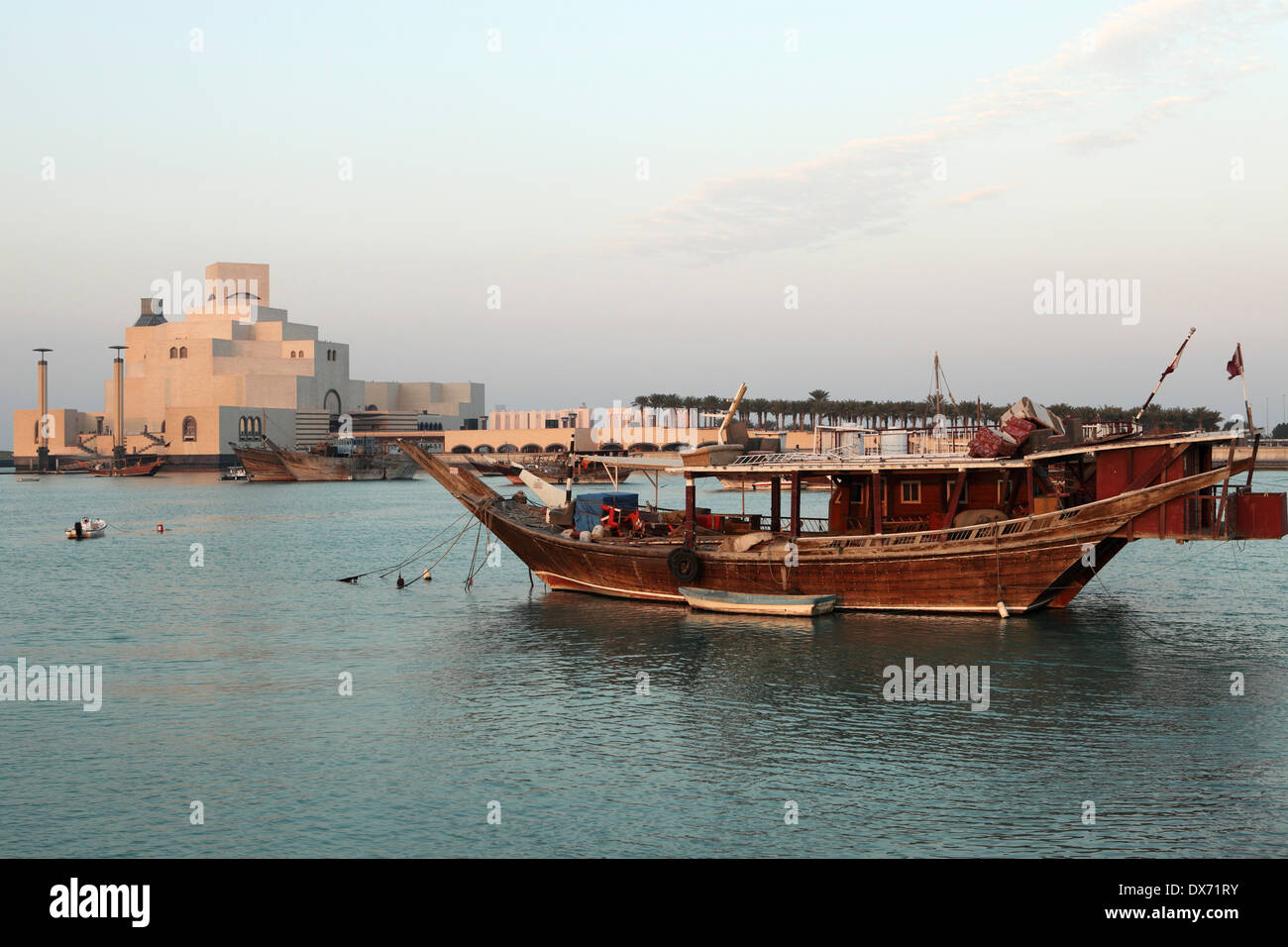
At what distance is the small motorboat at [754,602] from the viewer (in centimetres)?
3578

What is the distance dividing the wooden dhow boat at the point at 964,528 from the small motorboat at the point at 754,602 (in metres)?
0.39

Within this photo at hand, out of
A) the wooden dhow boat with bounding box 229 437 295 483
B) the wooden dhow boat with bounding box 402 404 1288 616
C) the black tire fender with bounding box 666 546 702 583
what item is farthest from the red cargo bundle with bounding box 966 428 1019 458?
the wooden dhow boat with bounding box 229 437 295 483

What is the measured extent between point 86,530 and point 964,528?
70.5 m

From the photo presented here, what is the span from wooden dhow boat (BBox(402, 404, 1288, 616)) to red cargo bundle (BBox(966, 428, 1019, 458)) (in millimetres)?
256

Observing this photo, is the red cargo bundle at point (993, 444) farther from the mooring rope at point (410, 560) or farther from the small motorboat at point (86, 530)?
the small motorboat at point (86, 530)

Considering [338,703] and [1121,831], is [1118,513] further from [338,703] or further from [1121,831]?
[338,703]

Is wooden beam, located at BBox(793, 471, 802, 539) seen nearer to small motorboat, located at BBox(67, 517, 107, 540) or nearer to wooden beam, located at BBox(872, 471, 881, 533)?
wooden beam, located at BBox(872, 471, 881, 533)

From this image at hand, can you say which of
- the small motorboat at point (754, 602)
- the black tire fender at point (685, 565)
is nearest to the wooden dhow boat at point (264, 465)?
the black tire fender at point (685, 565)

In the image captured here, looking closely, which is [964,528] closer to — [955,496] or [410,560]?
[955,496]

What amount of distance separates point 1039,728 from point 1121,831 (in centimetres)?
618
